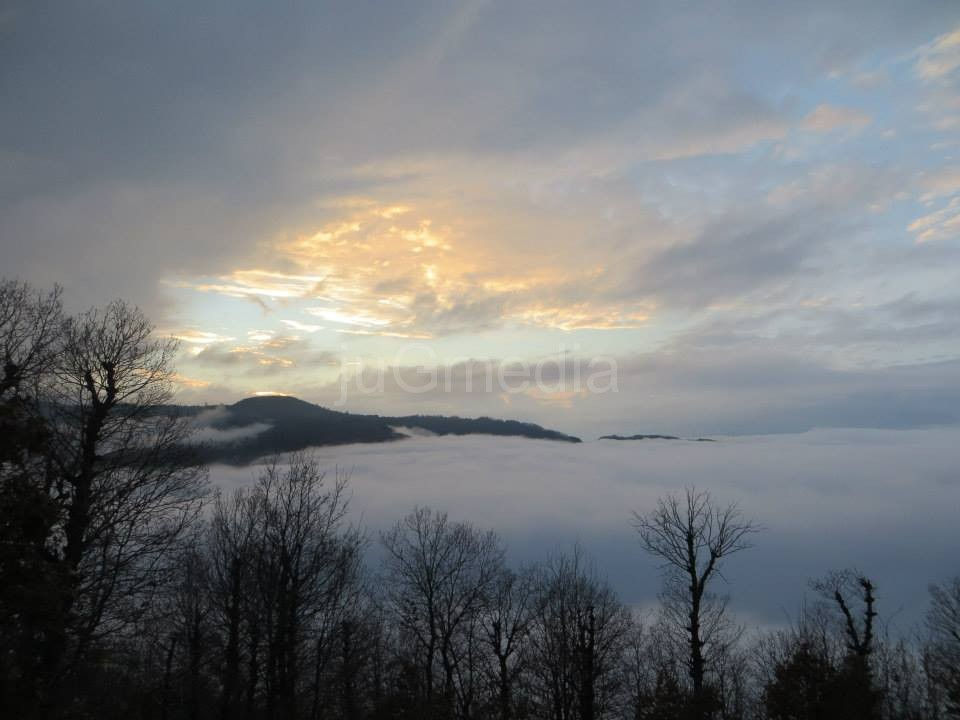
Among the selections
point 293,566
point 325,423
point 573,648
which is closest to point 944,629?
point 573,648

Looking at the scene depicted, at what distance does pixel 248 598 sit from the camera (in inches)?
905

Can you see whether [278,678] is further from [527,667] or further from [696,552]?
[696,552]

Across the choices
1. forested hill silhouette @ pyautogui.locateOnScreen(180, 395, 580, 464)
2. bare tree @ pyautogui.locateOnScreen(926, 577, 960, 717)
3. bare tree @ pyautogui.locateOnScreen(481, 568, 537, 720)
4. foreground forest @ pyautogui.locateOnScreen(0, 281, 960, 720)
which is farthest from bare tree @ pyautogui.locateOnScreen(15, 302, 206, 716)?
forested hill silhouette @ pyautogui.locateOnScreen(180, 395, 580, 464)

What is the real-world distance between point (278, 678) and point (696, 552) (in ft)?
58.0

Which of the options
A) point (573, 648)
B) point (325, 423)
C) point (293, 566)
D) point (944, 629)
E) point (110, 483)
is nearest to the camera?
point (110, 483)

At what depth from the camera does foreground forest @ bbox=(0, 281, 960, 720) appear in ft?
42.3

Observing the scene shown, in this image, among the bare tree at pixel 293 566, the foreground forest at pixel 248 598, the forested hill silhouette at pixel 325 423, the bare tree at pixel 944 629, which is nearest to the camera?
the foreground forest at pixel 248 598

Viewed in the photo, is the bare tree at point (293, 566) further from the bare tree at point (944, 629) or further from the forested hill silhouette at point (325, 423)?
the forested hill silhouette at point (325, 423)

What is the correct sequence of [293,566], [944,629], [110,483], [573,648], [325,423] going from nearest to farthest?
[110,483], [293,566], [573,648], [944,629], [325,423]

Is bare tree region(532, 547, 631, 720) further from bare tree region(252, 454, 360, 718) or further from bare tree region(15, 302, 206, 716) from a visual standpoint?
bare tree region(15, 302, 206, 716)

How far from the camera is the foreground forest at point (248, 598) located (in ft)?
42.3

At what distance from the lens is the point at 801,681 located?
2045cm

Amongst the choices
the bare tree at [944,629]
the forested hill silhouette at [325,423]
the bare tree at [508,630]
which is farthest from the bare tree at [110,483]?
the forested hill silhouette at [325,423]

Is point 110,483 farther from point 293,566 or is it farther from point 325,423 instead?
point 325,423
